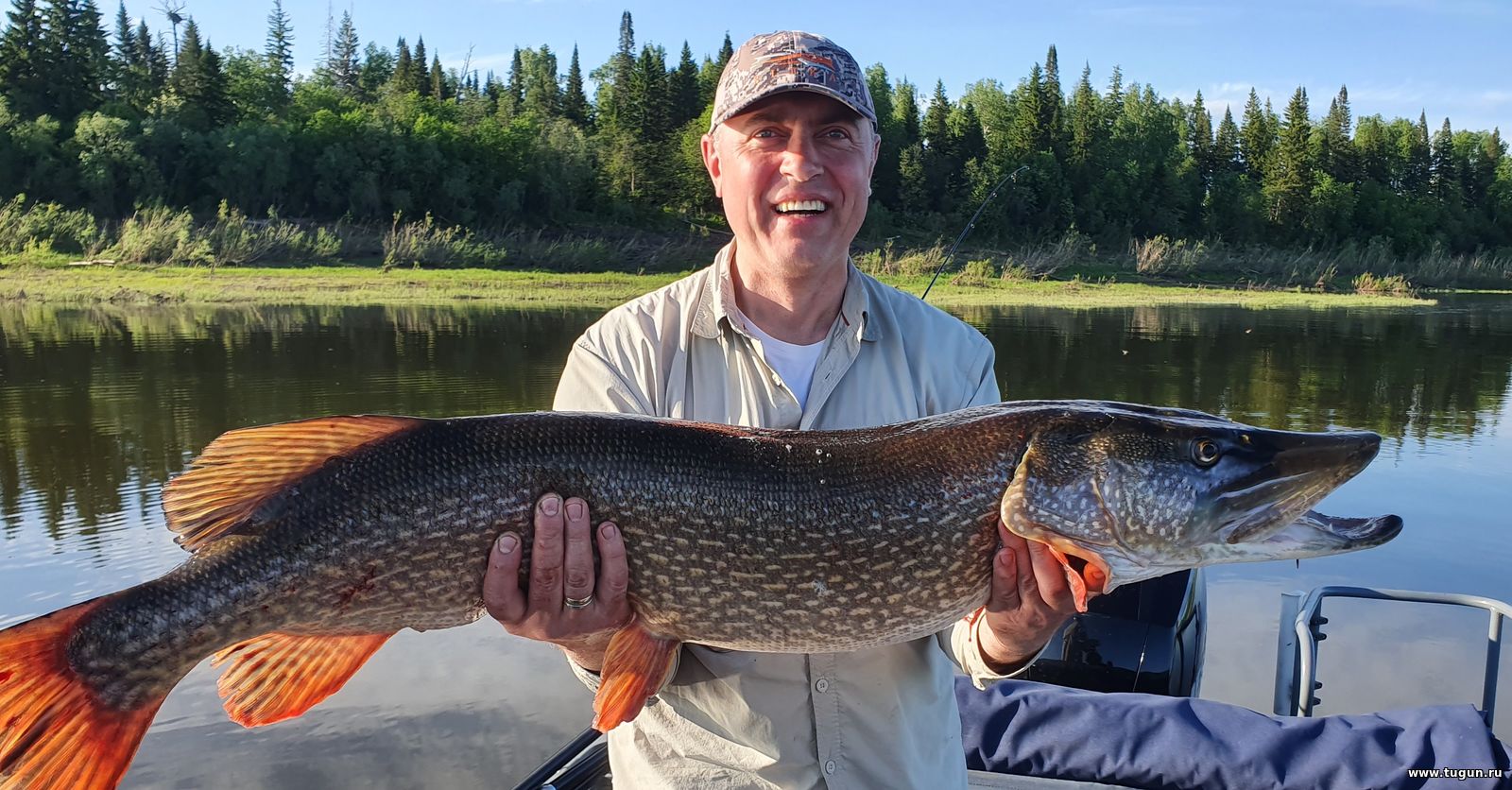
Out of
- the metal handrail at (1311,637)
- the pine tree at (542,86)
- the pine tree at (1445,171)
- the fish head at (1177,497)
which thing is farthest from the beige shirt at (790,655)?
the pine tree at (1445,171)

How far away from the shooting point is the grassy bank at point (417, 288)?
2333 centimetres

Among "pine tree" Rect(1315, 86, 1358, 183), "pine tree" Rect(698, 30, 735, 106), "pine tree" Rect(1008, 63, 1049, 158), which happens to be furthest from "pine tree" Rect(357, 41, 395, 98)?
"pine tree" Rect(1315, 86, 1358, 183)

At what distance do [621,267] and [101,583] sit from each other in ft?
98.0

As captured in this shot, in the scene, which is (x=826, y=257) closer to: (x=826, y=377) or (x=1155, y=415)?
(x=826, y=377)

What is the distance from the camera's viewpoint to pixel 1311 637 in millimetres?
3812

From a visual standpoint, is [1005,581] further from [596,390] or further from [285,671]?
[285,671]

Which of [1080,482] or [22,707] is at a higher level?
[1080,482]

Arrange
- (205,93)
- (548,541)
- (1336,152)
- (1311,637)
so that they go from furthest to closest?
1. (1336,152)
2. (205,93)
3. (1311,637)
4. (548,541)

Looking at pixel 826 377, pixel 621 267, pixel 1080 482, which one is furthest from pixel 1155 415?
pixel 621 267

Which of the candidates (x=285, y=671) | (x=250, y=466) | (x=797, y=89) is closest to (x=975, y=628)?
(x=797, y=89)

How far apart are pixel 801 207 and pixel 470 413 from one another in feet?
30.7

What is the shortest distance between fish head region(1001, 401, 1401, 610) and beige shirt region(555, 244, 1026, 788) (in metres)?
0.36

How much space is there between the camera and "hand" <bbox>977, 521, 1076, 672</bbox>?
7.57 feet

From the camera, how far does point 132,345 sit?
16.0m
